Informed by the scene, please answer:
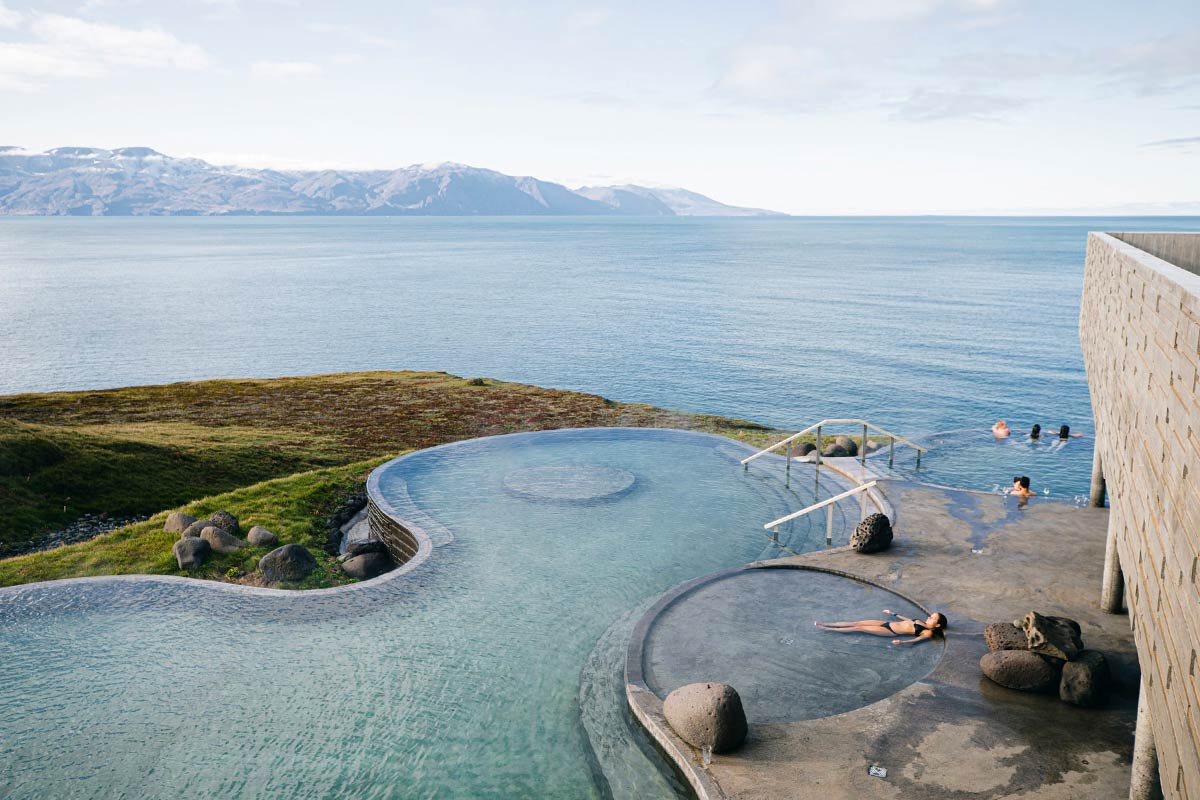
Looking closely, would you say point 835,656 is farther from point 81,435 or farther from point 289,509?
point 81,435

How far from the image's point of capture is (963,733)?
12.6 m

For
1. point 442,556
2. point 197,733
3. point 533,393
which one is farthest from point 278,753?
point 533,393

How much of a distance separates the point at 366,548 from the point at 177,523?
6746 millimetres

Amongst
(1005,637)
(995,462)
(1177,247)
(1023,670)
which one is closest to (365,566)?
(1005,637)

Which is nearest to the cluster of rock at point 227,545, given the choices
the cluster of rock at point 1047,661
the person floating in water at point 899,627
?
the person floating in water at point 899,627

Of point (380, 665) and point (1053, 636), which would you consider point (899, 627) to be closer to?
point (1053, 636)

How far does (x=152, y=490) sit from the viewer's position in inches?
1212

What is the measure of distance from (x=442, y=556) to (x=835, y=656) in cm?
1077

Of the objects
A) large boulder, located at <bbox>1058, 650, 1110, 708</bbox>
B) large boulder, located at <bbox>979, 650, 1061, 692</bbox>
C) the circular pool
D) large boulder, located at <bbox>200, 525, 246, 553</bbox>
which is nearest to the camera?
large boulder, located at <bbox>1058, 650, 1110, 708</bbox>

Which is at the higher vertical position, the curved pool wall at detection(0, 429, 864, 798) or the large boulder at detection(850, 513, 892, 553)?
the large boulder at detection(850, 513, 892, 553)

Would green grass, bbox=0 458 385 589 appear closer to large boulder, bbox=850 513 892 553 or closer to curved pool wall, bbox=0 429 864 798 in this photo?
curved pool wall, bbox=0 429 864 798

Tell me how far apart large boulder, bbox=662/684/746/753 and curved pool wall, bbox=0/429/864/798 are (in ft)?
3.09

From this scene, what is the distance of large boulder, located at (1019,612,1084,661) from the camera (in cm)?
1395

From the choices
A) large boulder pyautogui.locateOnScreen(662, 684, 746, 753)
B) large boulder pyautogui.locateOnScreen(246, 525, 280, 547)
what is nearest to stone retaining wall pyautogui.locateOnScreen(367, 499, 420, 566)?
large boulder pyautogui.locateOnScreen(246, 525, 280, 547)
